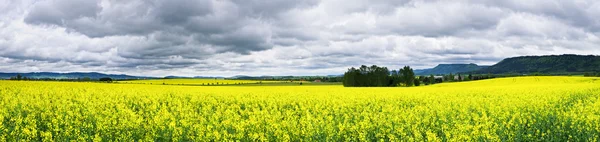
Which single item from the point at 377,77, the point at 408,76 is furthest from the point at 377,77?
the point at 408,76

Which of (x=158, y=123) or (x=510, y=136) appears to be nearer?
(x=510, y=136)

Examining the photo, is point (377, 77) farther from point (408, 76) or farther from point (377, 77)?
point (408, 76)

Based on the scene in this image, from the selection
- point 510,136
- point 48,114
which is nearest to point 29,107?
point 48,114

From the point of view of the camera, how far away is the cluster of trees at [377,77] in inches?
3821

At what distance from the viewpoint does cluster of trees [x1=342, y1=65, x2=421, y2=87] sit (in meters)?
97.1

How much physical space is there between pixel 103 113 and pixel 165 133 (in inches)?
206

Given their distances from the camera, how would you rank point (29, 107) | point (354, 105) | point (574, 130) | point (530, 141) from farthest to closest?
point (354, 105) < point (29, 107) < point (574, 130) < point (530, 141)

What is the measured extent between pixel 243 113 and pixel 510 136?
8274mm

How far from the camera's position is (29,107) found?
1577 cm

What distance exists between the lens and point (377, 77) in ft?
319

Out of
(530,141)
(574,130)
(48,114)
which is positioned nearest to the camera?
(530,141)

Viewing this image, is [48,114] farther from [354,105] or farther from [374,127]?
[354,105]

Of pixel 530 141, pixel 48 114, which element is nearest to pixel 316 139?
pixel 530 141

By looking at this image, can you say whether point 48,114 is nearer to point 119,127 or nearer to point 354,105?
→ point 119,127
